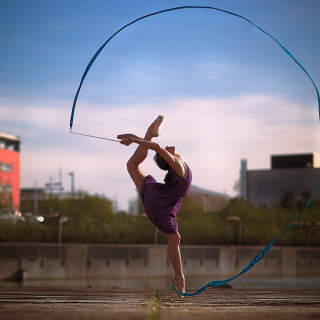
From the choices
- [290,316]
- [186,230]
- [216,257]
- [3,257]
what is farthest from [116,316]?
[186,230]

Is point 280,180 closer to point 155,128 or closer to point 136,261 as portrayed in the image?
point 136,261

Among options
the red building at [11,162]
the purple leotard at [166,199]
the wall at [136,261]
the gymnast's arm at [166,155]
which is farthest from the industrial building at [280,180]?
the gymnast's arm at [166,155]

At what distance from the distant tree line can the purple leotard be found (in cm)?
3519

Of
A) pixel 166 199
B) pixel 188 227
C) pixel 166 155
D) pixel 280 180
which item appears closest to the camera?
pixel 166 155

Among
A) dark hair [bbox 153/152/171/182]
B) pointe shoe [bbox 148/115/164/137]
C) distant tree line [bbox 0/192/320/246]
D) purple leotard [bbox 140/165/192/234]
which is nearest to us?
purple leotard [bbox 140/165/192/234]

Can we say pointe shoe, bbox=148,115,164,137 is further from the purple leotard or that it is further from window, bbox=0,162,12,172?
window, bbox=0,162,12,172

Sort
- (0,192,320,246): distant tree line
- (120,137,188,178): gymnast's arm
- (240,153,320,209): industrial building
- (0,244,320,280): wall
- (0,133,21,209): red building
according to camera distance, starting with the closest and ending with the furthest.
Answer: (120,137,188,178): gymnast's arm → (0,244,320,280): wall → (0,192,320,246): distant tree line → (240,153,320,209): industrial building → (0,133,21,209): red building

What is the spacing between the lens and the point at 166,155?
24.3ft

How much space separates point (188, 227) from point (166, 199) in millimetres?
38120

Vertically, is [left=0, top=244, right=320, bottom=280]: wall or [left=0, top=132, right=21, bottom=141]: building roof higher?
[left=0, top=132, right=21, bottom=141]: building roof

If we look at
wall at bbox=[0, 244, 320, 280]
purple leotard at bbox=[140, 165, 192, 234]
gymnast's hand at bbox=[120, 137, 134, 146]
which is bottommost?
wall at bbox=[0, 244, 320, 280]

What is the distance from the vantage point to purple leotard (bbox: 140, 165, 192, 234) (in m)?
7.70

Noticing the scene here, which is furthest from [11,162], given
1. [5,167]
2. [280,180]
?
[280,180]

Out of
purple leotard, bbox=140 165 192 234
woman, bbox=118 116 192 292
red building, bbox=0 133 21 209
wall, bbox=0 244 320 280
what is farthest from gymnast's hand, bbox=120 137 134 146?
red building, bbox=0 133 21 209
